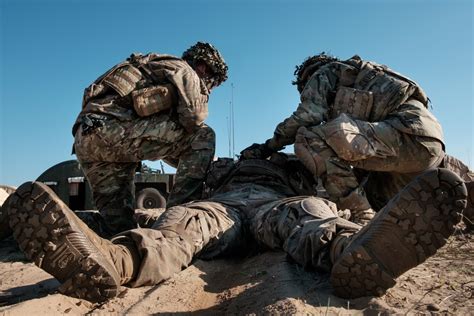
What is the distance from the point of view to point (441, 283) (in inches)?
80.9

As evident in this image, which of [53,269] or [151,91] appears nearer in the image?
[53,269]

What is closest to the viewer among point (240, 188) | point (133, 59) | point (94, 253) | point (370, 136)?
point (94, 253)

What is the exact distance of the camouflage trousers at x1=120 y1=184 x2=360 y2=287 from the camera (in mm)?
1952

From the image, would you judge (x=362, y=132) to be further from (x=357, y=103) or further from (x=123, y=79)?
(x=123, y=79)

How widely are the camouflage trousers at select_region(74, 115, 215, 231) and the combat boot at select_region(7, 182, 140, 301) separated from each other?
220 centimetres

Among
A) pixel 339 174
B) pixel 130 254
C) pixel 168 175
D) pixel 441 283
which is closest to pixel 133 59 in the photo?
pixel 339 174

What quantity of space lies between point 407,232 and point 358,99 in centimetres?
247

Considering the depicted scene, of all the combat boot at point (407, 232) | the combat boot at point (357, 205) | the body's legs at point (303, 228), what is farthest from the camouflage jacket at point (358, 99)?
the combat boot at point (407, 232)

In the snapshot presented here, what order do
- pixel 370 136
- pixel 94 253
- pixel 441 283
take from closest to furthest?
1. pixel 94 253
2. pixel 441 283
3. pixel 370 136

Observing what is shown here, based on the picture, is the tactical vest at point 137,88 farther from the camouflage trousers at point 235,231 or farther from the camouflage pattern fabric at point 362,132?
the camouflage trousers at point 235,231

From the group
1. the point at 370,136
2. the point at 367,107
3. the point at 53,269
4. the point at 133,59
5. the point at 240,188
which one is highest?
the point at 133,59

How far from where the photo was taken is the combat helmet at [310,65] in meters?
4.73

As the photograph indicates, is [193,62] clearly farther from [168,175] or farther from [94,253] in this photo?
[168,175]

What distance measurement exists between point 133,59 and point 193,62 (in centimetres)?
78
